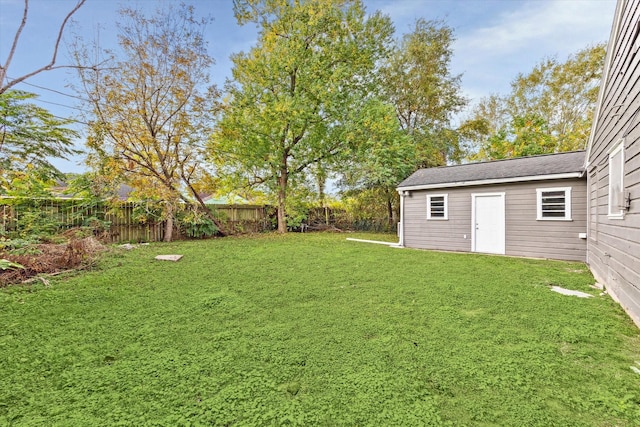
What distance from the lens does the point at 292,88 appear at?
1314 cm

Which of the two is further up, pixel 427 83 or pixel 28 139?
pixel 427 83

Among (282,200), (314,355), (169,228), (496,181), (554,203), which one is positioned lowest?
(314,355)

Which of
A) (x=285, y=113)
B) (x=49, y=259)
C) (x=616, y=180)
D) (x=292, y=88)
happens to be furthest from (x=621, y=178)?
(x=292, y=88)

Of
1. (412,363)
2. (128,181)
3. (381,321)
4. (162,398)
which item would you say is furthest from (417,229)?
(128,181)

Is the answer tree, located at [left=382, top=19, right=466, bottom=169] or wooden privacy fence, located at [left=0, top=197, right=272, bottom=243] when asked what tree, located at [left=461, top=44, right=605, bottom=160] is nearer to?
tree, located at [left=382, top=19, right=466, bottom=169]

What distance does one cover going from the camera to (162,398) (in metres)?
1.84

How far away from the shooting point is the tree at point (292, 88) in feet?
40.6

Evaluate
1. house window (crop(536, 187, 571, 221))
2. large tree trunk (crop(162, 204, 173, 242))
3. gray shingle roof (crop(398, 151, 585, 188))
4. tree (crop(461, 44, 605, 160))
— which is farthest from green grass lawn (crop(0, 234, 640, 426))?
tree (crop(461, 44, 605, 160))

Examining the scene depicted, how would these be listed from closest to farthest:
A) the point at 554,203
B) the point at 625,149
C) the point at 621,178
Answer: the point at 625,149 → the point at 621,178 → the point at 554,203

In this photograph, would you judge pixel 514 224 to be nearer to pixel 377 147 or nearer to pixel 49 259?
pixel 377 147

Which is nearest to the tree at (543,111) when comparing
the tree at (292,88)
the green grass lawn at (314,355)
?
the tree at (292,88)

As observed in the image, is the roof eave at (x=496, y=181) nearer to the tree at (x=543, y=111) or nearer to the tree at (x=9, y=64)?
the tree at (x=543, y=111)

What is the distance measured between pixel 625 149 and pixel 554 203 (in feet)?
15.0

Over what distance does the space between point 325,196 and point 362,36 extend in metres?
7.78
